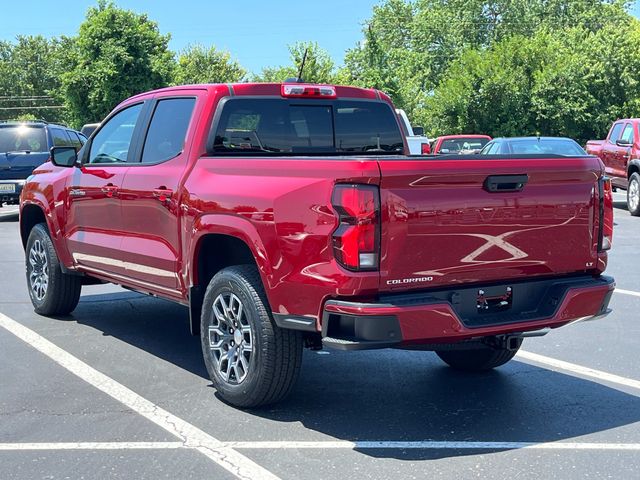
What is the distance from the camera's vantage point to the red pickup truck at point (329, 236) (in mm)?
4301

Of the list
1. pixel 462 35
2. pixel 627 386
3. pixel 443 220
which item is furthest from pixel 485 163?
pixel 462 35

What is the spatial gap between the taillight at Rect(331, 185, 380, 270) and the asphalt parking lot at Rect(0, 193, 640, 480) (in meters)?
0.99

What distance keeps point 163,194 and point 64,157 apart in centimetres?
190

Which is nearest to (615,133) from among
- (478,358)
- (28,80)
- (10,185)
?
(10,185)

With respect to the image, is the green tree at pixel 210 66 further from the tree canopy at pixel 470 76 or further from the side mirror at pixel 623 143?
the side mirror at pixel 623 143

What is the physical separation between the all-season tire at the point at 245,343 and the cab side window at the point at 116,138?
5.96 feet

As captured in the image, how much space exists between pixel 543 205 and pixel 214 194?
1.89m

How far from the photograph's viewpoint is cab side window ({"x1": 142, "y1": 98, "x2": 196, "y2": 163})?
19.0 feet

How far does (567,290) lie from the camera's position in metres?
4.79

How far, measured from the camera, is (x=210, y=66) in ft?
274

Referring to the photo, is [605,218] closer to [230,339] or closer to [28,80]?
[230,339]

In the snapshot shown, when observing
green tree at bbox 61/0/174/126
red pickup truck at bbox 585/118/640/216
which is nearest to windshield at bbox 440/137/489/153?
red pickup truck at bbox 585/118/640/216

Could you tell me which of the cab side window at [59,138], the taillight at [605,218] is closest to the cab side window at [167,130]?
the taillight at [605,218]

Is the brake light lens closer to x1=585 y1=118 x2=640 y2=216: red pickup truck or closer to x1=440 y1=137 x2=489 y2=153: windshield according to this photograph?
x1=585 y1=118 x2=640 y2=216: red pickup truck
